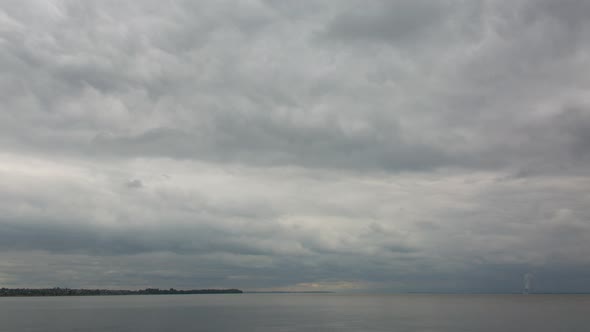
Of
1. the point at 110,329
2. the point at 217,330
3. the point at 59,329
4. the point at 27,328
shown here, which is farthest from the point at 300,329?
the point at 27,328

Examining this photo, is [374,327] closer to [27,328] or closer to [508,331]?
[508,331]

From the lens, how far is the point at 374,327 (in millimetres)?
140375

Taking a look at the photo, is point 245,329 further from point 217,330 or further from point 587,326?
point 587,326

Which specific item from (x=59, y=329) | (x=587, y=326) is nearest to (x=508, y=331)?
(x=587, y=326)

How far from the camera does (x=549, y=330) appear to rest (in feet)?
436

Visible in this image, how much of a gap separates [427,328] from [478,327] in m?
16.0

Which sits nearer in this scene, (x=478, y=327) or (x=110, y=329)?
(x=110, y=329)

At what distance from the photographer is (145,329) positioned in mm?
128750

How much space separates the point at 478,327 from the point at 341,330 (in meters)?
43.0

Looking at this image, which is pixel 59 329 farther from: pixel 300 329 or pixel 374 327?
pixel 374 327

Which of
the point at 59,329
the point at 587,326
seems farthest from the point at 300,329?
the point at 587,326

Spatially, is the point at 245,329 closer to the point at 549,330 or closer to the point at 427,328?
the point at 427,328

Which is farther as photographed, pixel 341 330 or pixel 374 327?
pixel 374 327

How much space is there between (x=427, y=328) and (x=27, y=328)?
110 metres
